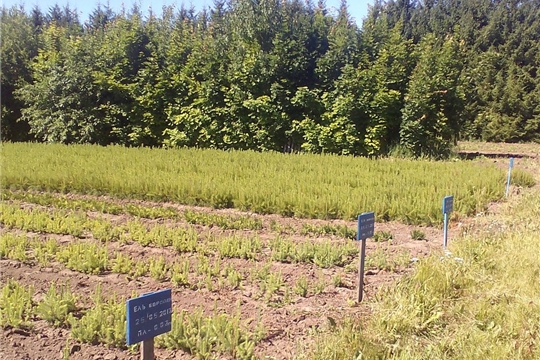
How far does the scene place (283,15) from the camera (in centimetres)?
1925

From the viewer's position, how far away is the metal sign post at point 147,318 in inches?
101

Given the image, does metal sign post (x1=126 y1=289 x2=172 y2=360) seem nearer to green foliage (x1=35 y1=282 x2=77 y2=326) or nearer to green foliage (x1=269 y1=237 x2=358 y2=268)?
green foliage (x1=35 y1=282 x2=77 y2=326)

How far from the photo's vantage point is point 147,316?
8.71ft

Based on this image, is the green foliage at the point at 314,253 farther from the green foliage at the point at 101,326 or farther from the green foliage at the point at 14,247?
the green foliage at the point at 14,247

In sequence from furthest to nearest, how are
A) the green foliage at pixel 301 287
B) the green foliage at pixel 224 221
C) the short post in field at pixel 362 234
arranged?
the green foliage at pixel 224 221 < the green foliage at pixel 301 287 < the short post in field at pixel 362 234

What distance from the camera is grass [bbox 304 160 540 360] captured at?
3.41 m

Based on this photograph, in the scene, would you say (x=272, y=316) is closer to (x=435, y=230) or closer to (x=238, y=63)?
(x=435, y=230)

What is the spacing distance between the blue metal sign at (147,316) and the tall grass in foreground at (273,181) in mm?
5362

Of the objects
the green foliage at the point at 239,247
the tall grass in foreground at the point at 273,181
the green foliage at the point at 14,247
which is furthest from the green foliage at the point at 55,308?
the tall grass in foreground at the point at 273,181

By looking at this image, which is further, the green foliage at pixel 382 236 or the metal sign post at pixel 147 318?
the green foliage at pixel 382 236

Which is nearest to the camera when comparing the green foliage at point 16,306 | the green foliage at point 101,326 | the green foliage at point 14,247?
the green foliage at point 101,326

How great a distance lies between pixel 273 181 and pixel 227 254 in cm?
404

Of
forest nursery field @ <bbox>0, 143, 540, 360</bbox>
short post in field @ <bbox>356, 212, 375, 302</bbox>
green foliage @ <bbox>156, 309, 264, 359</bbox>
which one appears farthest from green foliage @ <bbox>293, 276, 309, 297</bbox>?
green foliage @ <bbox>156, 309, 264, 359</bbox>

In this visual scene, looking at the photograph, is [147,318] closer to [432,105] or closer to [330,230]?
[330,230]
